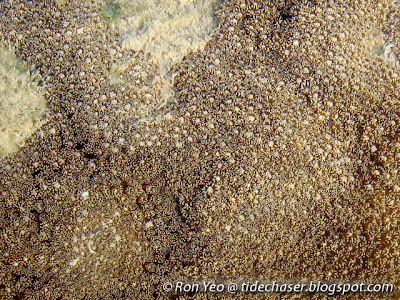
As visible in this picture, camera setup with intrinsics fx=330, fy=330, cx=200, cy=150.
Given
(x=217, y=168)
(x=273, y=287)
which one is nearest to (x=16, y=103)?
(x=217, y=168)

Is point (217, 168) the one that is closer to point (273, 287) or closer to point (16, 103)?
point (273, 287)

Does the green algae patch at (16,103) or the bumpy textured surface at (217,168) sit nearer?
the bumpy textured surface at (217,168)

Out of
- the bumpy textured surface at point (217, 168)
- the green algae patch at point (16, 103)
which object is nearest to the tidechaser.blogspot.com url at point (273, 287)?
the bumpy textured surface at point (217, 168)


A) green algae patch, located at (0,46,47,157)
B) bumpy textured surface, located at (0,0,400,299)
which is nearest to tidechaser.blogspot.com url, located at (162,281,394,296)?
bumpy textured surface, located at (0,0,400,299)

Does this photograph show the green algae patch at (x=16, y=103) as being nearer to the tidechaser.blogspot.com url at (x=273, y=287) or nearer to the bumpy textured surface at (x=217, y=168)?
the bumpy textured surface at (x=217, y=168)

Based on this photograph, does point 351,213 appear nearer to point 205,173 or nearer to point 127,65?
point 205,173

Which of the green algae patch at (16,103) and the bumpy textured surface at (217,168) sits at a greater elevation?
the green algae patch at (16,103)

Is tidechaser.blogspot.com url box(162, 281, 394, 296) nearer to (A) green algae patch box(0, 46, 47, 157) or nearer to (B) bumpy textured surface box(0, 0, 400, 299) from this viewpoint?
(B) bumpy textured surface box(0, 0, 400, 299)
